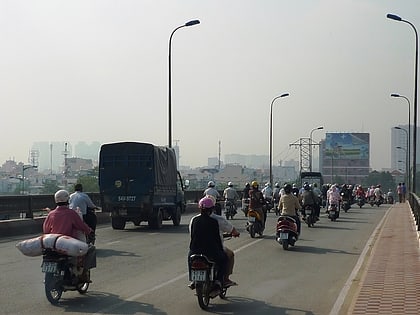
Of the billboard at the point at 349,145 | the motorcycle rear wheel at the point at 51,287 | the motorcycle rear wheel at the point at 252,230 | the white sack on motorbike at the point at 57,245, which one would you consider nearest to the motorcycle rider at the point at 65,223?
the white sack on motorbike at the point at 57,245

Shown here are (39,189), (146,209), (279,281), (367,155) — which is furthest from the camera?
(367,155)

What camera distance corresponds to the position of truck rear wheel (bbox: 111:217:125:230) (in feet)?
88.6

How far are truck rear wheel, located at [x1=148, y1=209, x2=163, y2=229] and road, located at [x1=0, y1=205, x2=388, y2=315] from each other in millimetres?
3323

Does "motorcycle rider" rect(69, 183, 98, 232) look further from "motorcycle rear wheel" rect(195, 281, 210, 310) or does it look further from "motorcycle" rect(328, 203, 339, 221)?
"motorcycle" rect(328, 203, 339, 221)

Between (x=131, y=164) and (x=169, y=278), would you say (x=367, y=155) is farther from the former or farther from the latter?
(x=169, y=278)

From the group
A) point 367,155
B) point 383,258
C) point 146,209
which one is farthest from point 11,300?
point 367,155

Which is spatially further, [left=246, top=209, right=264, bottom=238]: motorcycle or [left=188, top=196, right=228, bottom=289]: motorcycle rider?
[left=246, top=209, right=264, bottom=238]: motorcycle

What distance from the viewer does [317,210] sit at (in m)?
29.5

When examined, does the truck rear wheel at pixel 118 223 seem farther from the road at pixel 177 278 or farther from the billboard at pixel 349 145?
the billboard at pixel 349 145

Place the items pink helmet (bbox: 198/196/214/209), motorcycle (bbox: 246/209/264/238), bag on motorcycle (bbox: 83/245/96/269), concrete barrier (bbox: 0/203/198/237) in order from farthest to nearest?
1. concrete barrier (bbox: 0/203/198/237)
2. motorcycle (bbox: 246/209/264/238)
3. bag on motorcycle (bbox: 83/245/96/269)
4. pink helmet (bbox: 198/196/214/209)

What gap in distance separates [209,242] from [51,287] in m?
2.34

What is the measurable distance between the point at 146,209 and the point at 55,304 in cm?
1539

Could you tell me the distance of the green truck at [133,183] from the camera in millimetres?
26594

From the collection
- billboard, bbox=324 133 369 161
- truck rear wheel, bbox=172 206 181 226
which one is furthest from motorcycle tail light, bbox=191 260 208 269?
billboard, bbox=324 133 369 161
